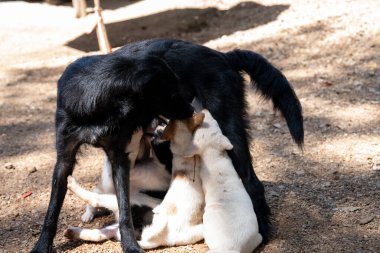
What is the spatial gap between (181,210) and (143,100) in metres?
0.67

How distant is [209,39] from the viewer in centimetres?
880

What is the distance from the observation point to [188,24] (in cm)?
991

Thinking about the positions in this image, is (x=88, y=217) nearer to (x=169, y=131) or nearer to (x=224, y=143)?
(x=169, y=131)

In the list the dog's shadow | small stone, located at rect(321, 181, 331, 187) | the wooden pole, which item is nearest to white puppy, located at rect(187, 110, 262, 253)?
small stone, located at rect(321, 181, 331, 187)

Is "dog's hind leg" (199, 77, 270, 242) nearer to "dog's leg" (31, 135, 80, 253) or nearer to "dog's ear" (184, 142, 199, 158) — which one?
"dog's ear" (184, 142, 199, 158)

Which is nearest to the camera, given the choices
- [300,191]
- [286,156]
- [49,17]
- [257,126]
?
[300,191]

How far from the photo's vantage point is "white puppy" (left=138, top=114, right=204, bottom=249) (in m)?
3.63

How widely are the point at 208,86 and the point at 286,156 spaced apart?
1420 mm

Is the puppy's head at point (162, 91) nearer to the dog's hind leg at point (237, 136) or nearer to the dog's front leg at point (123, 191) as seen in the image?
the dog's hind leg at point (237, 136)

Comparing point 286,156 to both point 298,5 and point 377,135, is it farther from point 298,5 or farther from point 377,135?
point 298,5

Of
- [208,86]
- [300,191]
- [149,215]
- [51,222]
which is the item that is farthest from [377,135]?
[51,222]

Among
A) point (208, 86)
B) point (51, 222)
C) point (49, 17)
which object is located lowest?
point (49, 17)

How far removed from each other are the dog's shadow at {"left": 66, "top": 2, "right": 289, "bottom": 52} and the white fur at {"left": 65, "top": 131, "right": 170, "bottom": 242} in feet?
16.1

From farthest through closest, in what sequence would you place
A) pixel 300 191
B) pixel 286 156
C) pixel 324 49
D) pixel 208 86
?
pixel 324 49
pixel 286 156
pixel 300 191
pixel 208 86
